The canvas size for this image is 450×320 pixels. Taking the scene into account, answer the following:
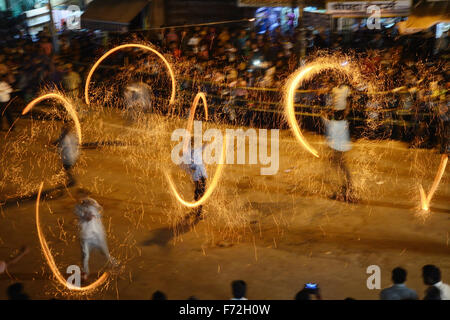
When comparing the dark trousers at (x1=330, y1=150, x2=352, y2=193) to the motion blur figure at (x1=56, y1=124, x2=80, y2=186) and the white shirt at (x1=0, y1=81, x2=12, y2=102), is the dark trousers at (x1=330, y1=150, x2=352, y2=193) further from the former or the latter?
the white shirt at (x1=0, y1=81, x2=12, y2=102)

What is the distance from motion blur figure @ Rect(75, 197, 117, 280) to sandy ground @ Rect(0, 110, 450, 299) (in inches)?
8.8

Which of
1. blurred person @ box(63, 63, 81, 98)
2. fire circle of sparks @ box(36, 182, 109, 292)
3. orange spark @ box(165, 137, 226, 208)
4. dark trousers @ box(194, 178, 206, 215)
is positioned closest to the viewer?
fire circle of sparks @ box(36, 182, 109, 292)

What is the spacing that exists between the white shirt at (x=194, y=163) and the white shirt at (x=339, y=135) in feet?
A: 7.34

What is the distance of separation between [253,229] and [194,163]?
51.8 inches

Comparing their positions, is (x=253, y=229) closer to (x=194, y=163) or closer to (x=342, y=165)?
(x=194, y=163)

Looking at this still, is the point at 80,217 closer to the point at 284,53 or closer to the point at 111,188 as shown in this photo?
the point at 111,188

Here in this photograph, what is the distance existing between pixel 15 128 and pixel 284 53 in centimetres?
748

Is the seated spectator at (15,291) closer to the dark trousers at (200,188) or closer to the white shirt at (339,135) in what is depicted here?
the dark trousers at (200,188)

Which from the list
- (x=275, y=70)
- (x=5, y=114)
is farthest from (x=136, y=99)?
(x=275, y=70)

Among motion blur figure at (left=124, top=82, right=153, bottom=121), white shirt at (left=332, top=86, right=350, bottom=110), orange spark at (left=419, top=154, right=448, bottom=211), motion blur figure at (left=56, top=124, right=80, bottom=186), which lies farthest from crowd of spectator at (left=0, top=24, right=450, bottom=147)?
motion blur figure at (left=56, top=124, right=80, bottom=186)

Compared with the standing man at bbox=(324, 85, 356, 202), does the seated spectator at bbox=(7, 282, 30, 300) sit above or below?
below

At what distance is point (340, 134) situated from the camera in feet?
27.3

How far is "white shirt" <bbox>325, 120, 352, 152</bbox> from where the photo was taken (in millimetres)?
8320

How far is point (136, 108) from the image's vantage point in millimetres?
11445
